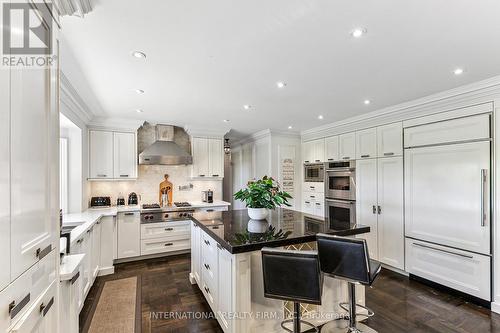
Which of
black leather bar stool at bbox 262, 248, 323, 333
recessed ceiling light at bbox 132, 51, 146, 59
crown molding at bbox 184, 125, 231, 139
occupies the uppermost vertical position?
recessed ceiling light at bbox 132, 51, 146, 59

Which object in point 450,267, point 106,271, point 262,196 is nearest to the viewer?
point 262,196

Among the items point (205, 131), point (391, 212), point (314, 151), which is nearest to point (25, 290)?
point (391, 212)

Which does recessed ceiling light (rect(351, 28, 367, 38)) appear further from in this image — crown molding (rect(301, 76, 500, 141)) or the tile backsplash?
the tile backsplash

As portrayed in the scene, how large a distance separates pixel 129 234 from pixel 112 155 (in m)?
1.42

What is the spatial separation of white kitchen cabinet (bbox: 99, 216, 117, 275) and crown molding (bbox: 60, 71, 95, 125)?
1.53 meters

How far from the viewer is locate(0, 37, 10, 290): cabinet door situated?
770 millimetres

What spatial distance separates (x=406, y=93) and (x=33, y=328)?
3.81 m

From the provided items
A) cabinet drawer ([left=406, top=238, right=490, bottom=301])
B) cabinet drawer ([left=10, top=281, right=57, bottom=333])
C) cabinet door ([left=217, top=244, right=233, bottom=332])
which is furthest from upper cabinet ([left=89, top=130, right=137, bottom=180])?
cabinet drawer ([left=406, top=238, right=490, bottom=301])

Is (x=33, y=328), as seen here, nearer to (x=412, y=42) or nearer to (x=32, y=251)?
(x=32, y=251)

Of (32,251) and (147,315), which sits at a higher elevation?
(32,251)

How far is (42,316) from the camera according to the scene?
104 cm

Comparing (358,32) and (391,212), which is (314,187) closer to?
(391,212)

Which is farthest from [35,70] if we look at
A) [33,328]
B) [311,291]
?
[311,291]

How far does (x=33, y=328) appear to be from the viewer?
0.95 m
